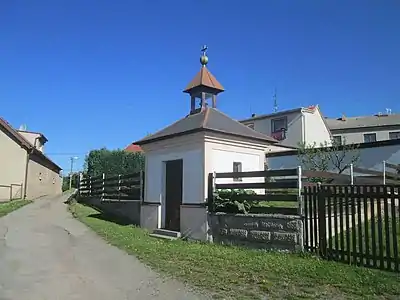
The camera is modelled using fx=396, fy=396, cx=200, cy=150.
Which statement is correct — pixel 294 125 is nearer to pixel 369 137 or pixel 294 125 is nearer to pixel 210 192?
pixel 369 137

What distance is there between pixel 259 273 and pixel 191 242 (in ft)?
16.7

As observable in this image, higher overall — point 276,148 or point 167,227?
point 276,148

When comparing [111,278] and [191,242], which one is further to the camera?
[191,242]

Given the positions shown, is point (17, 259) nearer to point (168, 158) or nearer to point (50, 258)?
point (50, 258)

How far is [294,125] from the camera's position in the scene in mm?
40375

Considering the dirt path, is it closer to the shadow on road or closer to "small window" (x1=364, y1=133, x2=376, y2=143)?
the shadow on road

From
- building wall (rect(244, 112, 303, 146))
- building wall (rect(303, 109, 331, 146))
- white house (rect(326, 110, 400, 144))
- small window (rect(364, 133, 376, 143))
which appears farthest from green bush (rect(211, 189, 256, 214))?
small window (rect(364, 133, 376, 143))

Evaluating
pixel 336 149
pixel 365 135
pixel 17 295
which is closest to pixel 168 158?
pixel 17 295

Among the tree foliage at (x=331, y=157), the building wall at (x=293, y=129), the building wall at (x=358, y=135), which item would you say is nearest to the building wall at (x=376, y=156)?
the tree foliage at (x=331, y=157)

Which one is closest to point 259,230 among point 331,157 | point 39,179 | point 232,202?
point 232,202

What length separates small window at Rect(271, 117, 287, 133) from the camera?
41.3 metres

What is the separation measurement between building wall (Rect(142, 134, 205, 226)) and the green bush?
742 mm

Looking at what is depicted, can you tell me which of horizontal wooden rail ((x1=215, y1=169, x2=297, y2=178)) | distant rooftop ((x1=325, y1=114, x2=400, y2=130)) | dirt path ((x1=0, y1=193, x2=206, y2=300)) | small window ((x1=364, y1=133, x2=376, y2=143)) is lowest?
dirt path ((x1=0, y1=193, x2=206, y2=300))

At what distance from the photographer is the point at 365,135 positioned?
164 feet
